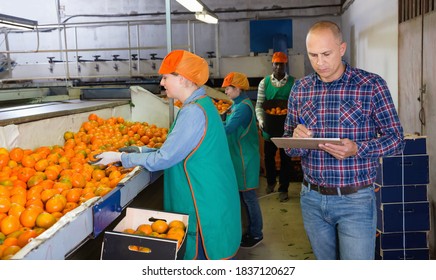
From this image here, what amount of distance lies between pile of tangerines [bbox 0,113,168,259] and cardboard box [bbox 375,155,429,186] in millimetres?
1894

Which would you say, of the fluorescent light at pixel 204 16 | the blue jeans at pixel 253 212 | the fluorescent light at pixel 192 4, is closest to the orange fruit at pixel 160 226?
the blue jeans at pixel 253 212

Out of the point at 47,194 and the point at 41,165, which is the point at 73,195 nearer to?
the point at 47,194

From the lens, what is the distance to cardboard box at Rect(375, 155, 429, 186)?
3.07m

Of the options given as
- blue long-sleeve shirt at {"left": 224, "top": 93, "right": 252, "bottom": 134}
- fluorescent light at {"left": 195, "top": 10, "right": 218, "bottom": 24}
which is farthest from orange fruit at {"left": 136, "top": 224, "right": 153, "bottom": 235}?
fluorescent light at {"left": 195, "top": 10, "right": 218, "bottom": 24}

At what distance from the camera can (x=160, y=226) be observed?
1.90 metres

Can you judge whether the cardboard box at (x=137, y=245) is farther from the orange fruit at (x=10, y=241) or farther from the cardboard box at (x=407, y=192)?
the cardboard box at (x=407, y=192)

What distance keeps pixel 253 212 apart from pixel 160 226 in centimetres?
194

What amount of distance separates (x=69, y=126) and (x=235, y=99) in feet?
4.53

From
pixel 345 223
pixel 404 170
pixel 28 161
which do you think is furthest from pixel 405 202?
pixel 28 161

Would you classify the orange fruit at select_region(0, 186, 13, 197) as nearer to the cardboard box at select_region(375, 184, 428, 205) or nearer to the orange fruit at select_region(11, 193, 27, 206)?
the orange fruit at select_region(11, 193, 27, 206)

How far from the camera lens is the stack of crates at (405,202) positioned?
308 cm

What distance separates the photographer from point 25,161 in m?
2.15
